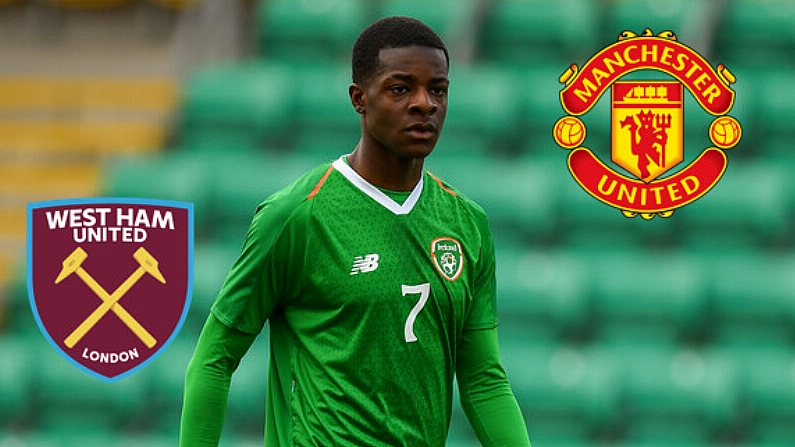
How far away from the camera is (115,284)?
10.9ft

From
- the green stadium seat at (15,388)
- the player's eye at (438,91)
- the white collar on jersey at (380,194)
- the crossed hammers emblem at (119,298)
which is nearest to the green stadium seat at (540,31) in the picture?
the green stadium seat at (15,388)


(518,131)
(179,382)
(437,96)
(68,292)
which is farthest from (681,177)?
(518,131)

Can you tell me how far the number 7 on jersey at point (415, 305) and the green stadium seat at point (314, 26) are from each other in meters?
4.99

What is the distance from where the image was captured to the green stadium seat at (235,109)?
22.2ft

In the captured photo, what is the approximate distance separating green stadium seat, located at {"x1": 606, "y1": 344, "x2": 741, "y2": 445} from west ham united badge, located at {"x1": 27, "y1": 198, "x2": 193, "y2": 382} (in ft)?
9.10

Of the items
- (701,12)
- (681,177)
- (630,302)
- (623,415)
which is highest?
(701,12)

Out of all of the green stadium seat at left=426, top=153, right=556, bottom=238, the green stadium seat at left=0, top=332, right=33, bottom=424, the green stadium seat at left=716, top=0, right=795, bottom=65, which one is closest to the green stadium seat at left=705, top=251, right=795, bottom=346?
the green stadium seat at left=426, top=153, right=556, bottom=238

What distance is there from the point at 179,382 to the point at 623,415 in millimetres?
1743

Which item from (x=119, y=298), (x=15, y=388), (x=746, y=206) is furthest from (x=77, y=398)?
(x=746, y=206)

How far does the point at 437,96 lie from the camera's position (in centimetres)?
227

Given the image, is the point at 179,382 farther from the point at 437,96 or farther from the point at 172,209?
the point at 437,96

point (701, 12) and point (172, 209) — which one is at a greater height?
point (701, 12)

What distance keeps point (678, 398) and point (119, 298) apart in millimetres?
2920

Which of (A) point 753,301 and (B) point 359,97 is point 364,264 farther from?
(A) point 753,301
